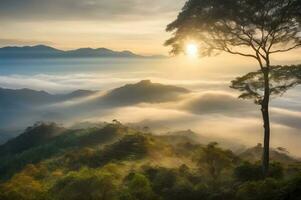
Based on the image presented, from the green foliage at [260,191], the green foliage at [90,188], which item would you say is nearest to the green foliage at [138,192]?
the green foliage at [90,188]

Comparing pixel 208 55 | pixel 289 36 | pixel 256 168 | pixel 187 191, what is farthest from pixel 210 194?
pixel 289 36

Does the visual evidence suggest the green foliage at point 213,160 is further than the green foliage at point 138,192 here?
Yes

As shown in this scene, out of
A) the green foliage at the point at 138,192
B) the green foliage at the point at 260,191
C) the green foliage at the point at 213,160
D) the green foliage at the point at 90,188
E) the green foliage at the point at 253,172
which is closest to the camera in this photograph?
the green foliage at the point at 260,191

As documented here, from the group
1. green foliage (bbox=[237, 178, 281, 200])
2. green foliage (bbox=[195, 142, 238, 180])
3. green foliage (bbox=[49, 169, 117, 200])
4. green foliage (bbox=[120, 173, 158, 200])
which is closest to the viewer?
green foliage (bbox=[237, 178, 281, 200])

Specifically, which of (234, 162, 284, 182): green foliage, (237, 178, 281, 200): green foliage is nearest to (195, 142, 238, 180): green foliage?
(234, 162, 284, 182): green foliage

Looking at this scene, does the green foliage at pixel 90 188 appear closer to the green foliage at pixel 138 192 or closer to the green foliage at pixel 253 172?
the green foliage at pixel 138 192

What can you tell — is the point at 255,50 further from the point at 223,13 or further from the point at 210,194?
the point at 210,194

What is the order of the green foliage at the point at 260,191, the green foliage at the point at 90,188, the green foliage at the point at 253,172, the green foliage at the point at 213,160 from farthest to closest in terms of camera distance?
the green foliage at the point at 213,160 → the green foliage at the point at 253,172 → the green foliage at the point at 90,188 → the green foliage at the point at 260,191

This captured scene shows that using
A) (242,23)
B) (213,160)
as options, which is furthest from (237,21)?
(213,160)

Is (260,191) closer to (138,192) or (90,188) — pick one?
(138,192)

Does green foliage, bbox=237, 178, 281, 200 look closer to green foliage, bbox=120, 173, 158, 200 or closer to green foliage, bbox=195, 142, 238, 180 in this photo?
green foliage, bbox=120, 173, 158, 200

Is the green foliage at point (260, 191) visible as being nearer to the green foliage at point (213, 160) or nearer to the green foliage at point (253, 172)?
the green foliage at point (253, 172)

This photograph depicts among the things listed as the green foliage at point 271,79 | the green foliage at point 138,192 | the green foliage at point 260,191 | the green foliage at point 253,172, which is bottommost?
the green foliage at point 138,192

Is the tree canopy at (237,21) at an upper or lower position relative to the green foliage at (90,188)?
upper
